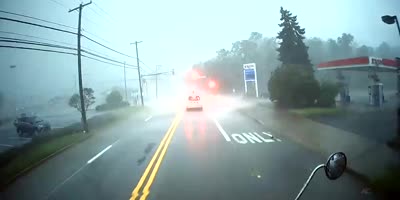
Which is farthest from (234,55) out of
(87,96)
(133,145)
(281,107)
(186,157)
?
(186,157)

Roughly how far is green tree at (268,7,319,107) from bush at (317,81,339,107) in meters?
0.87

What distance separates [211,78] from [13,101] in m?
42.0

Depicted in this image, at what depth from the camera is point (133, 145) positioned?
17953 mm

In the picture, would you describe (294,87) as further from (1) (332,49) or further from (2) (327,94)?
(1) (332,49)

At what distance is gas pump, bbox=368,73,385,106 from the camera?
13.2 meters

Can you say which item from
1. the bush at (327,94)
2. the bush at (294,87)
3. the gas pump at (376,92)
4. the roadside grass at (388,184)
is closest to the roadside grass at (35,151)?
the roadside grass at (388,184)

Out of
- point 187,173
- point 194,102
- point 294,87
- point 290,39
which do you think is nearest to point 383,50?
point 187,173

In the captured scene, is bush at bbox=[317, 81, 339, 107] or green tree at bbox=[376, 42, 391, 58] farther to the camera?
bush at bbox=[317, 81, 339, 107]

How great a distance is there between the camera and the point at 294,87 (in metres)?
28.2

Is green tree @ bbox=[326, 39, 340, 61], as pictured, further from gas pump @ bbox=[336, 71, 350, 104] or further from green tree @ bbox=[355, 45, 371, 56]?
gas pump @ bbox=[336, 71, 350, 104]

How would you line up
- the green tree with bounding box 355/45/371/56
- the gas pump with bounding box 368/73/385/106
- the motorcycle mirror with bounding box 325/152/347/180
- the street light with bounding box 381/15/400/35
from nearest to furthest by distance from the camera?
the motorcycle mirror with bounding box 325/152/347/180, the street light with bounding box 381/15/400/35, the green tree with bounding box 355/45/371/56, the gas pump with bounding box 368/73/385/106

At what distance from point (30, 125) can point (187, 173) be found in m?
11.7

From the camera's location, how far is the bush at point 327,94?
23.4 metres

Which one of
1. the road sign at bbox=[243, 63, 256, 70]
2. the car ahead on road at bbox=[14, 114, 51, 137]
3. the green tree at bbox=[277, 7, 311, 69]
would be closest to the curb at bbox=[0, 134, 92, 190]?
the car ahead on road at bbox=[14, 114, 51, 137]
